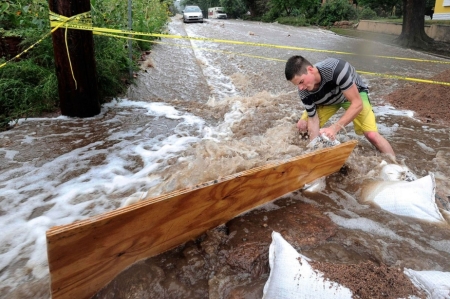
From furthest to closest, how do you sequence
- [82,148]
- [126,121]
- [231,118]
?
1. [231,118]
2. [126,121]
3. [82,148]

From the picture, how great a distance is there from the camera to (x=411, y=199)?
2.54 meters

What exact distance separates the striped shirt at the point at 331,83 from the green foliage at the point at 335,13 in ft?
84.3

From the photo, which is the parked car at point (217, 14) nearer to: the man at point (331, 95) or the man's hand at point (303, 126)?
the man's hand at point (303, 126)

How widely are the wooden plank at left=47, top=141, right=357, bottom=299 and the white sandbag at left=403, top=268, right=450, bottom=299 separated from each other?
1.07m

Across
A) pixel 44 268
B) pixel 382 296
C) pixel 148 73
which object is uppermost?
pixel 148 73

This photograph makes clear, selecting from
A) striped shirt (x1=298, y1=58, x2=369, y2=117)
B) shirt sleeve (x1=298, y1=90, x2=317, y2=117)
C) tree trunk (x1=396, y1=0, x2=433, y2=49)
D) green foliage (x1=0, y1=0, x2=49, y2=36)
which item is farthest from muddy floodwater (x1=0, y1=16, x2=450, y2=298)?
tree trunk (x1=396, y1=0, x2=433, y2=49)

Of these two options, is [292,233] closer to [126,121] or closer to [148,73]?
[126,121]

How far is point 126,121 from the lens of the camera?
4613 millimetres

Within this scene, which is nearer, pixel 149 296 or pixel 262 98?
pixel 149 296

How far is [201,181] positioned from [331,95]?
192 centimetres

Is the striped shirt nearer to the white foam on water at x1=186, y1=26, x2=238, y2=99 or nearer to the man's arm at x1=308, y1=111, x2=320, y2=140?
the man's arm at x1=308, y1=111, x2=320, y2=140

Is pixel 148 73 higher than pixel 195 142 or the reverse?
higher

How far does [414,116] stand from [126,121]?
4.70 meters

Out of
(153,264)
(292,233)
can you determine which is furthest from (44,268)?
(292,233)
